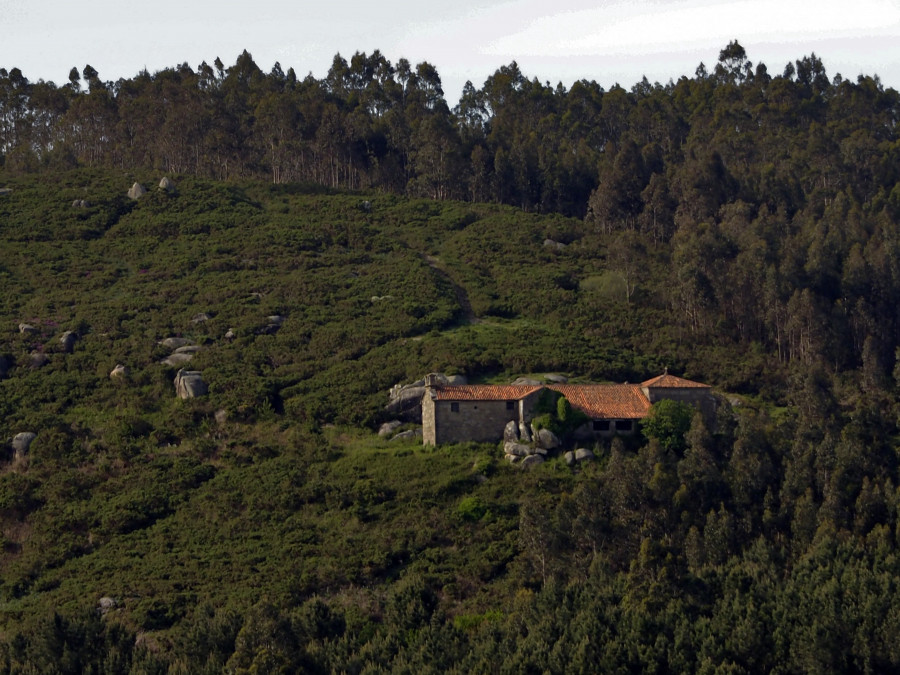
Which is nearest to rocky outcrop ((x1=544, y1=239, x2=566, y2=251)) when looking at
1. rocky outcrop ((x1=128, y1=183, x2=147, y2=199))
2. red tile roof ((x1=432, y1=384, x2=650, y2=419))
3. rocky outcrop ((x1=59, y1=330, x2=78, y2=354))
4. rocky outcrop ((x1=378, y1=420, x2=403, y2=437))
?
red tile roof ((x1=432, y1=384, x2=650, y2=419))

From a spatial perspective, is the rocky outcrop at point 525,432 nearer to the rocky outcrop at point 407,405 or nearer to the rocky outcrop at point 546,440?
the rocky outcrop at point 546,440

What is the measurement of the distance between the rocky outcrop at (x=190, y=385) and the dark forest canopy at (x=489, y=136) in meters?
46.7

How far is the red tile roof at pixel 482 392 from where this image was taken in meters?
57.4

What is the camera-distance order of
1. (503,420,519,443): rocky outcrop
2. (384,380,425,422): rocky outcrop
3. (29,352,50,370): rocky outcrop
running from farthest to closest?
(29,352,50,370): rocky outcrop, (384,380,425,422): rocky outcrop, (503,420,519,443): rocky outcrop

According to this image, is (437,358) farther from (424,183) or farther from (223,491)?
(424,183)

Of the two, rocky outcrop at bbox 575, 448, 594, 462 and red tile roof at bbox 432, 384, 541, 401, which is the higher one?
red tile roof at bbox 432, 384, 541, 401

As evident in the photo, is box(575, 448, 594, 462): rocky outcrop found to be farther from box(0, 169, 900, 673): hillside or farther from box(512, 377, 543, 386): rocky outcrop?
box(512, 377, 543, 386): rocky outcrop

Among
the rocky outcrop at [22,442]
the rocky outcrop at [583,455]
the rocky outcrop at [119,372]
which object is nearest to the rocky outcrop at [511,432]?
the rocky outcrop at [583,455]

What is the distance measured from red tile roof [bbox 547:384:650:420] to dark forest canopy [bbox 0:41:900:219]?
38904mm

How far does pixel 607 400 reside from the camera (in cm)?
5806

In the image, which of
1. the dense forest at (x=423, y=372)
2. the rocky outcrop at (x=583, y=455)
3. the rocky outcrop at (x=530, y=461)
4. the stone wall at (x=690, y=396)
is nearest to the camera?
the dense forest at (x=423, y=372)

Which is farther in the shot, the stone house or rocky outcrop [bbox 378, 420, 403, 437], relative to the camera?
rocky outcrop [bbox 378, 420, 403, 437]

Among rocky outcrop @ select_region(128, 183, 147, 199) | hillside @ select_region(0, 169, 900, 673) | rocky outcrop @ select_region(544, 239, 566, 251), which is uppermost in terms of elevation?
rocky outcrop @ select_region(128, 183, 147, 199)

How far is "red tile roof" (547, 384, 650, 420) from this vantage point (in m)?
56.8
